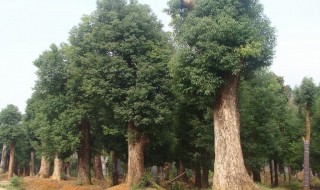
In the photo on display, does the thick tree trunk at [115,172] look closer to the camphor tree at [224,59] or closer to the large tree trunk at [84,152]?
the large tree trunk at [84,152]

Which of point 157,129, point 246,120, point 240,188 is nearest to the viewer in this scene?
point 240,188

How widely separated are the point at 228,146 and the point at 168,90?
6807mm

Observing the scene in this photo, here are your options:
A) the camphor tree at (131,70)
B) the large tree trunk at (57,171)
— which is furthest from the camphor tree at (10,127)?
the camphor tree at (131,70)

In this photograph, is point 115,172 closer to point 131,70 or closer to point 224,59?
point 131,70

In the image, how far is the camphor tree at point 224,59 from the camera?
52.0 feet

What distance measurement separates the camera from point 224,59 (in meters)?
15.8

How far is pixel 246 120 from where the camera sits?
26.9m

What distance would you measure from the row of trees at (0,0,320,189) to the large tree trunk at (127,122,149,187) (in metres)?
0.06

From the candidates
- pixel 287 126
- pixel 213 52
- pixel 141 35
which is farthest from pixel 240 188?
pixel 287 126

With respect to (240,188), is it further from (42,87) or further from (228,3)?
(42,87)

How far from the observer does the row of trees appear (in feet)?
53.5

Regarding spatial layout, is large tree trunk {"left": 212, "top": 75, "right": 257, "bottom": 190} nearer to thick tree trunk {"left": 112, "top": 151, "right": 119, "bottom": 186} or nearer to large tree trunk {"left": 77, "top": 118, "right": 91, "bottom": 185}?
large tree trunk {"left": 77, "top": 118, "right": 91, "bottom": 185}

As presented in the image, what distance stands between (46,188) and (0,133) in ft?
73.9

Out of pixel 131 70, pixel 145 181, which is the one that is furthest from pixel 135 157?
pixel 131 70
